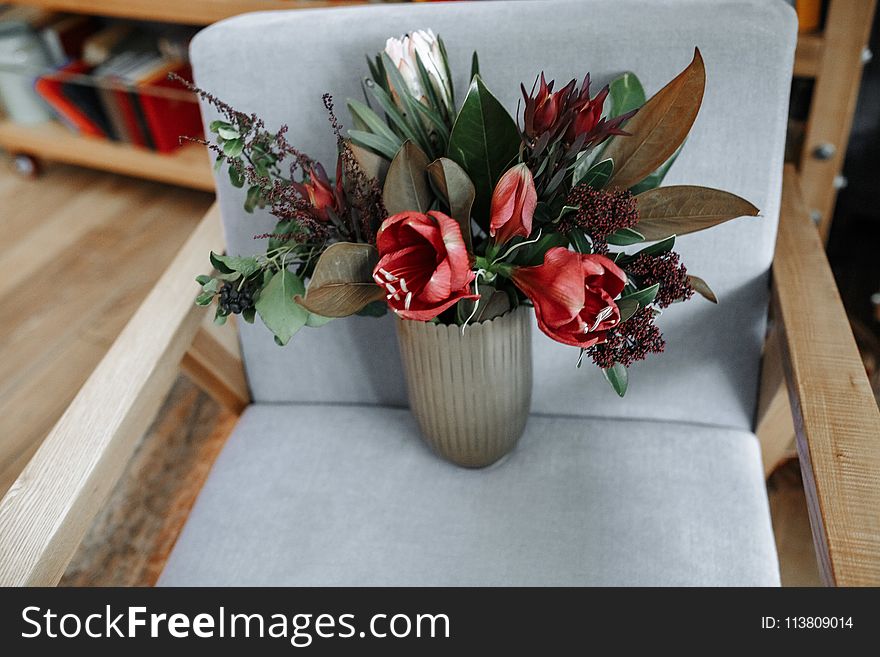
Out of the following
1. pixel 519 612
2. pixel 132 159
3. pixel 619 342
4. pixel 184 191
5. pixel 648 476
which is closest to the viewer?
pixel 619 342

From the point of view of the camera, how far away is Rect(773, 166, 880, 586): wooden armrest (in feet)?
1.79

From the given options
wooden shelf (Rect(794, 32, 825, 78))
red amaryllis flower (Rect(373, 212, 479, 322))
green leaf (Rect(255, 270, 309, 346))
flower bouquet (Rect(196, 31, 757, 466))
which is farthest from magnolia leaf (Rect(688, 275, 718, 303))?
wooden shelf (Rect(794, 32, 825, 78))

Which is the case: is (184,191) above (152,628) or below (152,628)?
below

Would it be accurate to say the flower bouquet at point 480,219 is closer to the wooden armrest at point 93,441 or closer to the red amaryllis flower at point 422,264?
the red amaryllis flower at point 422,264

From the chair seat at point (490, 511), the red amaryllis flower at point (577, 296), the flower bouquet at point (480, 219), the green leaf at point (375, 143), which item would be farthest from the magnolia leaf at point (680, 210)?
the chair seat at point (490, 511)

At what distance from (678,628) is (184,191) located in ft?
5.83

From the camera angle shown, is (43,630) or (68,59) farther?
(68,59)

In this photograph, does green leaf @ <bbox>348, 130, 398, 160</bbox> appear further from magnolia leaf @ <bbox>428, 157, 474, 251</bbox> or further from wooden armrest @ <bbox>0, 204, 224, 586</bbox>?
wooden armrest @ <bbox>0, 204, 224, 586</bbox>

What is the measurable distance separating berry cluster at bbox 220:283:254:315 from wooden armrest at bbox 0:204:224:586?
19 centimetres

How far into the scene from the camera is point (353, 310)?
2.03 ft

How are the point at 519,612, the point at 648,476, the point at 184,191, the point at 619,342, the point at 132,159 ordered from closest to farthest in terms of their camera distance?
the point at 619,342
the point at 519,612
the point at 648,476
the point at 132,159
the point at 184,191

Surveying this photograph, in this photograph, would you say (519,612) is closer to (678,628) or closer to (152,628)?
(678,628)

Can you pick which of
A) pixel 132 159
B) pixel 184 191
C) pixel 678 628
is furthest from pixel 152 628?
pixel 184 191

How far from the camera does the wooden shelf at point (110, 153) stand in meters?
1.76
